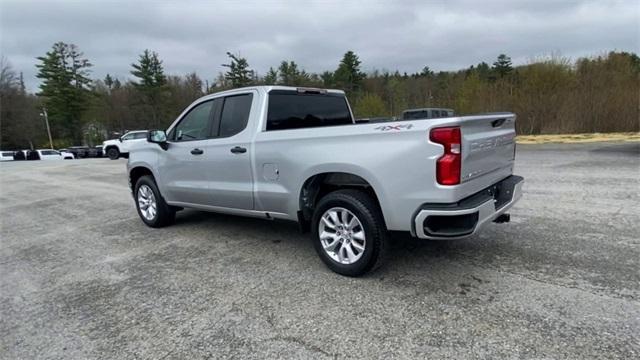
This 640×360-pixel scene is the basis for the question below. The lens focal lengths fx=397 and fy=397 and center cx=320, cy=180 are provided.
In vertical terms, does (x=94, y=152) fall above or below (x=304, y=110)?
below

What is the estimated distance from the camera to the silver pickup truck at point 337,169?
3.16m

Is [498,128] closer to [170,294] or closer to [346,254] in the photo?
[346,254]

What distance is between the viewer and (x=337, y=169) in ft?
12.0

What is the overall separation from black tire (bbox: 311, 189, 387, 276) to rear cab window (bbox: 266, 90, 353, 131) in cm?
119

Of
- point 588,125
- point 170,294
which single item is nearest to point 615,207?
point 170,294

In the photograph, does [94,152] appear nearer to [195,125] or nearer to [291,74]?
[291,74]

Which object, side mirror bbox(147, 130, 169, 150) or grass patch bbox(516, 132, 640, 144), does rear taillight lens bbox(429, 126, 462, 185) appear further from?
grass patch bbox(516, 132, 640, 144)

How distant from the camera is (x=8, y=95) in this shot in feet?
162

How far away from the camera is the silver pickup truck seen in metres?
3.16

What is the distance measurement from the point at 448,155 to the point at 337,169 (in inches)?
40.2

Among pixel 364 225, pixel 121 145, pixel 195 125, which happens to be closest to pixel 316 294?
pixel 364 225

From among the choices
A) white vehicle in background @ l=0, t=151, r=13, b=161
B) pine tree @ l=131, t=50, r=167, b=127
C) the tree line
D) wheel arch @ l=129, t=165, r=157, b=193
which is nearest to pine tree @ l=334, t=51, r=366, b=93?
the tree line

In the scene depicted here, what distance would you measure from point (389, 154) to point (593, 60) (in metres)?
25.3

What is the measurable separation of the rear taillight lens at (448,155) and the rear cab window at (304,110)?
197 centimetres
